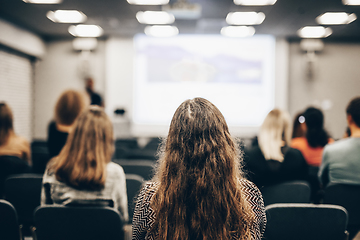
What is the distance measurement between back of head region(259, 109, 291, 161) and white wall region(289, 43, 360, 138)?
549 cm

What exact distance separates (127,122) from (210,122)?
632 centimetres

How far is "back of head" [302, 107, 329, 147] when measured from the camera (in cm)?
312

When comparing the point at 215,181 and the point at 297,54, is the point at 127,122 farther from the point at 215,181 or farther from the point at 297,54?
the point at 215,181

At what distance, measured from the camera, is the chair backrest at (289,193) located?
2195mm

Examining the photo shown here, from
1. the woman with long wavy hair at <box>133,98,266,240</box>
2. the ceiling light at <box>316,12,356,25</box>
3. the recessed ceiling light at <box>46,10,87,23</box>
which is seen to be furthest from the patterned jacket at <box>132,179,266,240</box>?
the ceiling light at <box>316,12,356,25</box>

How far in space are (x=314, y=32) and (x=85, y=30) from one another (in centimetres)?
555

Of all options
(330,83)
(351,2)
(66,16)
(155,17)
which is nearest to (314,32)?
(330,83)

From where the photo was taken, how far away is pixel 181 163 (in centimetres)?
107

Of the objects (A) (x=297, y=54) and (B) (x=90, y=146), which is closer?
(B) (x=90, y=146)

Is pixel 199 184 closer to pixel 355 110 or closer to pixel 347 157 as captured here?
pixel 347 157

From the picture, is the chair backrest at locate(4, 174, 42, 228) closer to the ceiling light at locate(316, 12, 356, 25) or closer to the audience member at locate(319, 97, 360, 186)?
the audience member at locate(319, 97, 360, 186)

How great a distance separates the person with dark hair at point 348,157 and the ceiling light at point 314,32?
4.95 metres

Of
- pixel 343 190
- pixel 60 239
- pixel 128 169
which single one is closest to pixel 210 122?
pixel 60 239

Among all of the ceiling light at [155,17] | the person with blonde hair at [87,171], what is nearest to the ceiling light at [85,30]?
the ceiling light at [155,17]
